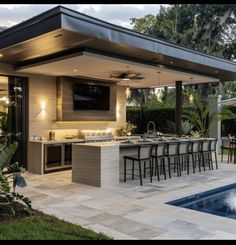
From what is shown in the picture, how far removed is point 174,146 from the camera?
28.8 feet

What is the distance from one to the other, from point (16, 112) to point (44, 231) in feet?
19.7

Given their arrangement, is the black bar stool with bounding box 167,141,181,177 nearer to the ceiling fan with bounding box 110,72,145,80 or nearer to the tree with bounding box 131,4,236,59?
the ceiling fan with bounding box 110,72,145,80

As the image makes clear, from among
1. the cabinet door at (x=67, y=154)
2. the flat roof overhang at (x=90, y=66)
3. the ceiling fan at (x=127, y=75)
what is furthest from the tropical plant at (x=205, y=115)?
the cabinet door at (x=67, y=154)

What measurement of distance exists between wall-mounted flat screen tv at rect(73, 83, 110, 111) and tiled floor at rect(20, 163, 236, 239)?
9.96 feet

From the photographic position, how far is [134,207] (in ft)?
18.7

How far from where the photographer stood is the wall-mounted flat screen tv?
10.8 metres

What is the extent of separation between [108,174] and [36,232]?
354cm

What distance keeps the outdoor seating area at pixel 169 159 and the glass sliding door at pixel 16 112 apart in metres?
3.37

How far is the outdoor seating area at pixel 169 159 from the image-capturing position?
802 centimetres

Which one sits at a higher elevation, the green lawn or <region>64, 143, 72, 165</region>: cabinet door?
<region>64, 143, 72, 165</region>: cabinet door

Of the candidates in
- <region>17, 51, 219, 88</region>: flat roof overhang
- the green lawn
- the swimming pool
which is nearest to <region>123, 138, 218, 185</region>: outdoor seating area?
the swimming pool

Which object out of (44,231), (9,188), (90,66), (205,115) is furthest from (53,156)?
(205,115)

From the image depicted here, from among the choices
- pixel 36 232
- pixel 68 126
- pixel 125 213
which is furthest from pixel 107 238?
pixel 68 126

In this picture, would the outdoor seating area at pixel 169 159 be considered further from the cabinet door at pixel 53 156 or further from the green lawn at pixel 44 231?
the green lawn at pixel 44 231
